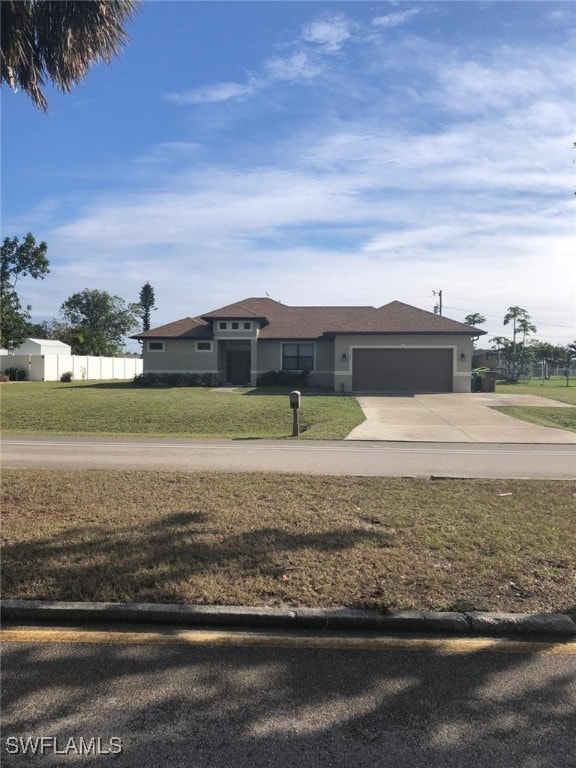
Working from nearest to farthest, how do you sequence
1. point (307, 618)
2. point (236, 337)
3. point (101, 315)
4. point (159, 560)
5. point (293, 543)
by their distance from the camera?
1. point (307, 618)
2. point (159, 560)
3. point (293, 543)
4. point (236, 337)
5. point (101, 315)

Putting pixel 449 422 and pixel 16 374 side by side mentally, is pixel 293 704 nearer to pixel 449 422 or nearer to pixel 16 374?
pixel 449 422

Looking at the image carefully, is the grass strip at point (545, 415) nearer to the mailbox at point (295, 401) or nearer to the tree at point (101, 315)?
the mailbox at point (295, 401)

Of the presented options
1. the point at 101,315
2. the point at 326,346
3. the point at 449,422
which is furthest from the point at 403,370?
the point at 101,315

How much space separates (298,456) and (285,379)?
21.5 meters

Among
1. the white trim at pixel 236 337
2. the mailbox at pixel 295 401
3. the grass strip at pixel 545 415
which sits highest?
the white trim at pixel 236 337

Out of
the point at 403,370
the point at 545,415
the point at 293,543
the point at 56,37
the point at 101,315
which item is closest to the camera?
the point at 293,543

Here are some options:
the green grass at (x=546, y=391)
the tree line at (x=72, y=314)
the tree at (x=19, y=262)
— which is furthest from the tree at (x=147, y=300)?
the green grass at (x=546, y=391)

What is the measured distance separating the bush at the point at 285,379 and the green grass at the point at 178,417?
1010 centimetres

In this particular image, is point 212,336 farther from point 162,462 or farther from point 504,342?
point 504,342

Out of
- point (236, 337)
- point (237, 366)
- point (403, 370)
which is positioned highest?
point (236, 337)

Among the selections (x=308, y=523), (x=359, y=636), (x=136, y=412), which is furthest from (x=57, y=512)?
(x=136, y=412)

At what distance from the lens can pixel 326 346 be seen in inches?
1346

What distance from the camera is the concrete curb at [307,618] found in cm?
397

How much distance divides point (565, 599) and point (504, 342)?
182 ft
